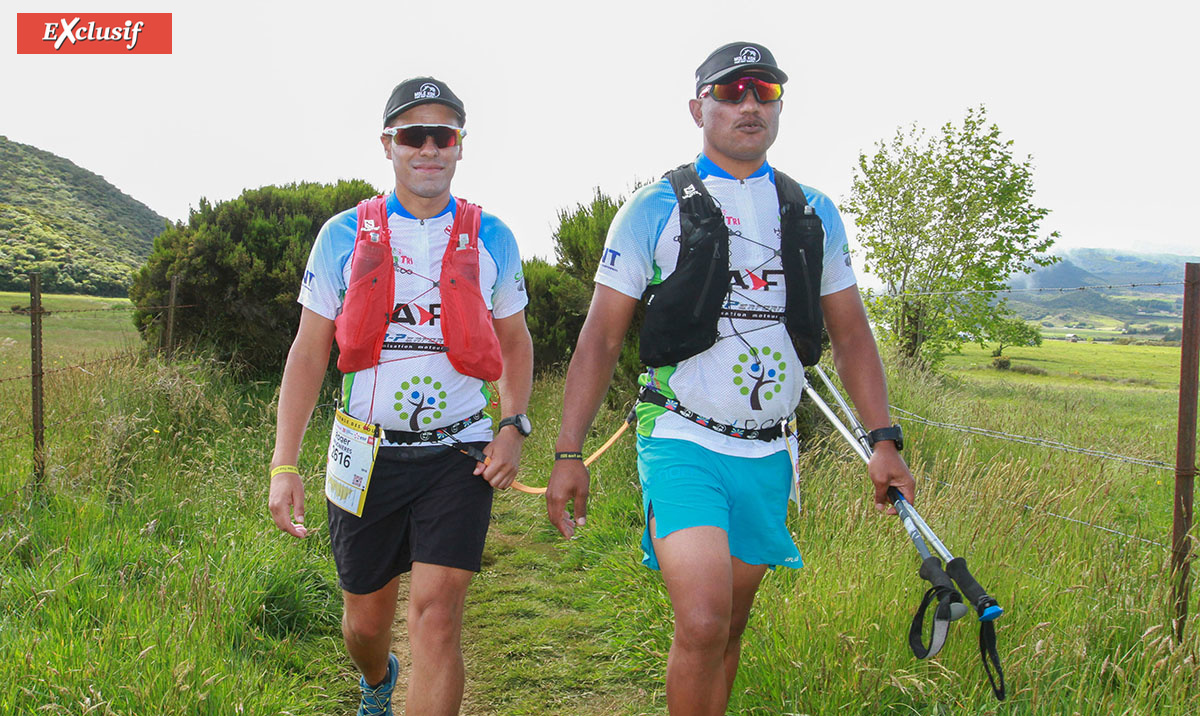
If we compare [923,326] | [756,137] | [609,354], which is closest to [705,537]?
[609,354]

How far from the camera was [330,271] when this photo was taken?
3.26 meters

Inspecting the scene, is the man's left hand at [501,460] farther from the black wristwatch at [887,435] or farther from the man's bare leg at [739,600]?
the black wristwatch at [887,435]

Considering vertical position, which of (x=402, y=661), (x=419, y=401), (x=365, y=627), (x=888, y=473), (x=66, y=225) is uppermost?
(x=66, y=225)

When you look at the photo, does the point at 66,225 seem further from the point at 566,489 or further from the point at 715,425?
the point at 715,425

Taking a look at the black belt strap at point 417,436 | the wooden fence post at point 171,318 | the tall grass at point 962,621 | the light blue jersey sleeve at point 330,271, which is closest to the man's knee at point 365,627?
the black belt strap at point 417,436

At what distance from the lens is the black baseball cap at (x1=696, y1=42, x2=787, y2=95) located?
3121 millimetres

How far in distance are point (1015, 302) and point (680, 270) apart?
23748mm

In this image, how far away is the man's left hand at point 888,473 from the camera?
3.12m

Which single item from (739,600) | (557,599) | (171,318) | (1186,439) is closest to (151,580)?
(557,599)

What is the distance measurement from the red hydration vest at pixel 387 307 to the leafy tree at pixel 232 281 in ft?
24.8

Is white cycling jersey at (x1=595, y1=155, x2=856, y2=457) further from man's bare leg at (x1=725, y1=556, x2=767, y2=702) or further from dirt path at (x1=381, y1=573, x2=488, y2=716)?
dirt path at (x1=381, y1=573, x2=488, y2=716)

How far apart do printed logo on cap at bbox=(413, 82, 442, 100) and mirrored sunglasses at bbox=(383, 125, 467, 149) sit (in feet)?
0.38

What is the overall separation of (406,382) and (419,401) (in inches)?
3.4

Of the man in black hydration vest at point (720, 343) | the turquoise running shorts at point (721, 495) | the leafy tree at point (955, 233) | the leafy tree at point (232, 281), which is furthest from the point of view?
the leafy tree at point (955, 233)
